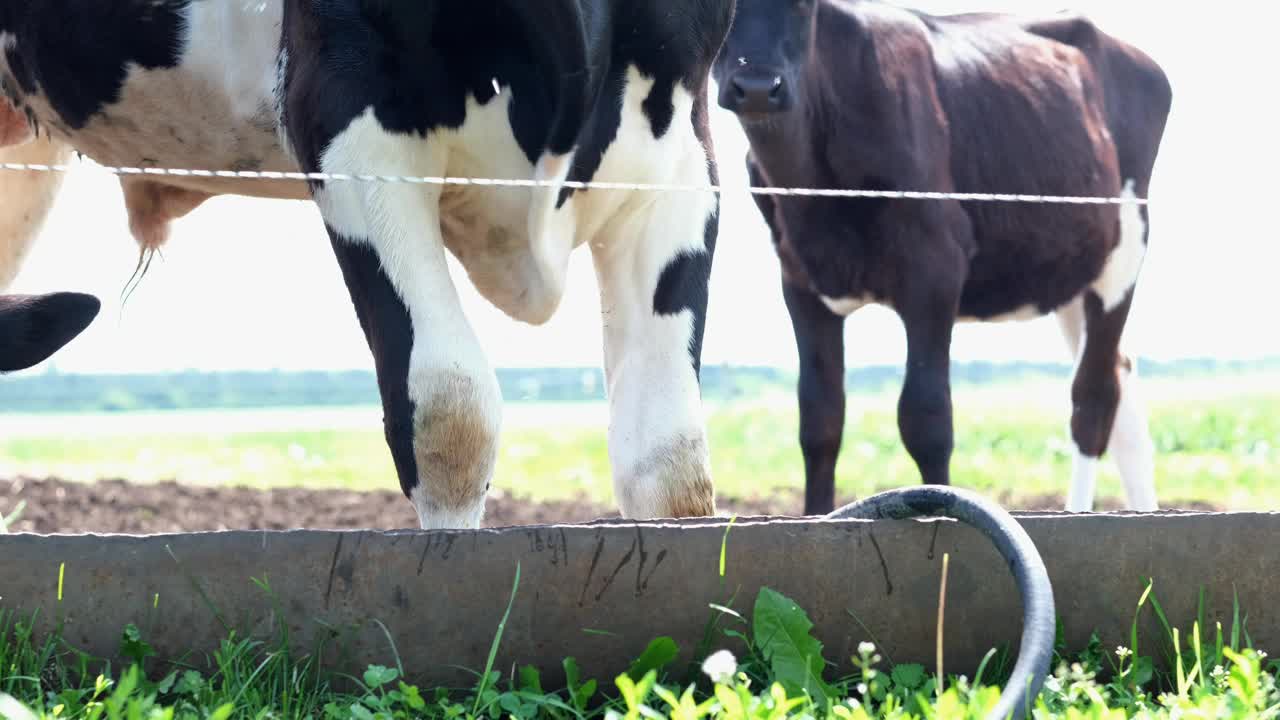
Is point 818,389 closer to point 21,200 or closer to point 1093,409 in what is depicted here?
point 1093,409

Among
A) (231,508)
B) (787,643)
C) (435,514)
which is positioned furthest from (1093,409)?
(787,643)

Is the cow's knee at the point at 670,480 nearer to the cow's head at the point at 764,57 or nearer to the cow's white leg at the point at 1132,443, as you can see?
the cow's head at the point at 764,57

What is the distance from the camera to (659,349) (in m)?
3.30

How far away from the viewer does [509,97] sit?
10.3ft

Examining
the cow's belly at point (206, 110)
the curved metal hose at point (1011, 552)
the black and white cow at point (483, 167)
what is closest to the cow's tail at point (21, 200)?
the cow's belly at point (206, 110)

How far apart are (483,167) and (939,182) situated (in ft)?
10.0

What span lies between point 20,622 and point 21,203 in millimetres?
2823

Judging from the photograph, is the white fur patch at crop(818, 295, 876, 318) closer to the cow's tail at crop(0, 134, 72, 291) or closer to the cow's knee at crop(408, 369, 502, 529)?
the cow's tail at crop(0, 134, 72, 291)

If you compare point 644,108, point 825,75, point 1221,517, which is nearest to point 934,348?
point 825,75

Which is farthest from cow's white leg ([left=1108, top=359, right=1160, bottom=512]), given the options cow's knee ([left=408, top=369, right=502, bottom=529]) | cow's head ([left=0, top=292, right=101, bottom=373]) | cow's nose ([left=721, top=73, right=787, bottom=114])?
cow's head ([left=0, top=292, right=101, bottom=373])

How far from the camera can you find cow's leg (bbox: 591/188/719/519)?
3.27 metres

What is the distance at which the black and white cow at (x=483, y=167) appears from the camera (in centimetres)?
304

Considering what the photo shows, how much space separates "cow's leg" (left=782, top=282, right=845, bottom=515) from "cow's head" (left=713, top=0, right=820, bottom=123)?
3.02ft

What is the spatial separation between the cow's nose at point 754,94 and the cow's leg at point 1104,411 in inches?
91.2
